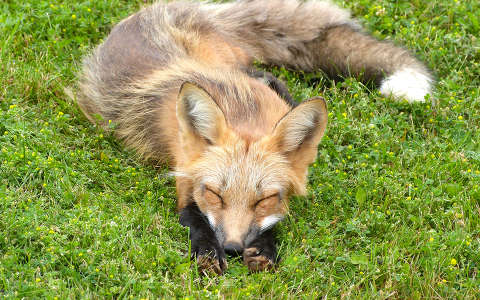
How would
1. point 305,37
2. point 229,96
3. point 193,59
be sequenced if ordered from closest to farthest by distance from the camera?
point 229,96 < point 193,59 < point 305,37

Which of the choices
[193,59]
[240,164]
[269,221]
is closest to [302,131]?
[240,164]

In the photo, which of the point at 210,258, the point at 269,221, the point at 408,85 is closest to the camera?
the point at 210,258

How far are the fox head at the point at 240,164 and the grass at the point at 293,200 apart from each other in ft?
0.98

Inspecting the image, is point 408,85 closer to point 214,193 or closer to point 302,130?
point 302,130

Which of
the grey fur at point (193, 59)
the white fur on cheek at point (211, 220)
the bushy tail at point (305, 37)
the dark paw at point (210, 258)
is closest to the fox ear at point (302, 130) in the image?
the grey fur at point (193, 59)

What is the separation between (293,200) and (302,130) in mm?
774

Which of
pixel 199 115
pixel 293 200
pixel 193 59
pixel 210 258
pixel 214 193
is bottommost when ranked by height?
pixel 293 200

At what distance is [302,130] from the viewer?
422cm

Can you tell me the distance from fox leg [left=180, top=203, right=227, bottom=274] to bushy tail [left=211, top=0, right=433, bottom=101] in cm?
257

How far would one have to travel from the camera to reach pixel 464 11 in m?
6.80

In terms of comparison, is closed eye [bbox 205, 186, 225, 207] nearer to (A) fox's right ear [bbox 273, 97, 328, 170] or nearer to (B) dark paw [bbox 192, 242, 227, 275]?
(B) dark paw [bbox 192, 242, 227, 275]

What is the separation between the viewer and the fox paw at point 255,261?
13.4ft

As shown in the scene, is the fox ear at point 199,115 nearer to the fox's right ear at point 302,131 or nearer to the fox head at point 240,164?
the fox head at point 240,164

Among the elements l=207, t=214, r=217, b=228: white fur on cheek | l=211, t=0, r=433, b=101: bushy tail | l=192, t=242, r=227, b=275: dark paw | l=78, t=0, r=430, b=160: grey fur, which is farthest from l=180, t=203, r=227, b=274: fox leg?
l=211, t=0, r=433, b=101: bushy tail
